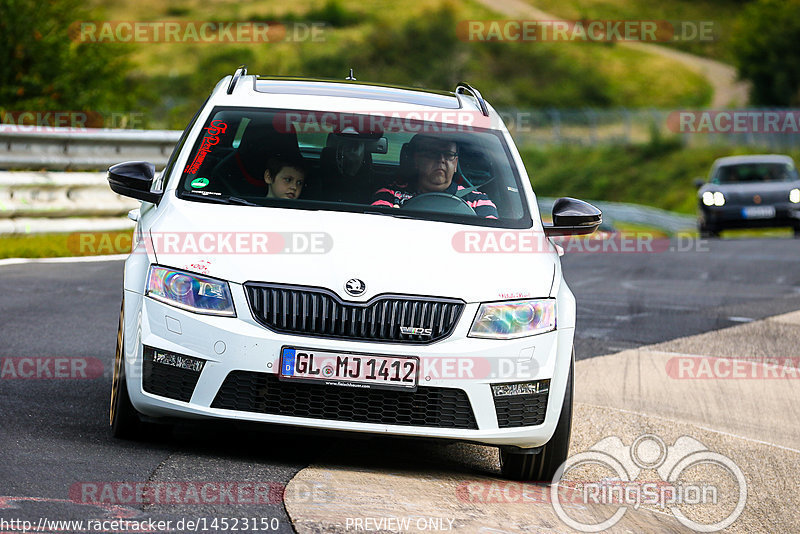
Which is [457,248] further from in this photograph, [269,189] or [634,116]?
[634,116]

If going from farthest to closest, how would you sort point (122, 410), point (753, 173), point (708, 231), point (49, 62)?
1. point (753, 173)
2. point (708, 231)
3. point (49, 62)
4. point (122, 410)

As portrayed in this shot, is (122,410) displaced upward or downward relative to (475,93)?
downward

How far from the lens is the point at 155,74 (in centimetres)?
8675

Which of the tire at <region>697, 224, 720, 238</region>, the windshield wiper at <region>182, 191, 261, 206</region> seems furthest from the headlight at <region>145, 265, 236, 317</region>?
the tire at <region>697, 224, 720, 238</region>

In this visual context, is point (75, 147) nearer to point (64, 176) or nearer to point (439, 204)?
point (64, 176)

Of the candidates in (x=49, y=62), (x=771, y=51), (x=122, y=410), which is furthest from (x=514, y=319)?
(x=771, y=51)

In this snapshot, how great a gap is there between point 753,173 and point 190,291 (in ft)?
72.9

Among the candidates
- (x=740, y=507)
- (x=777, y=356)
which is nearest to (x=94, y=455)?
(x=740, y=507)

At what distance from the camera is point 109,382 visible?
24.0 feet

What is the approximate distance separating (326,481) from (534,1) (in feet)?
399

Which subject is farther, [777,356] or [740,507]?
[777,356]

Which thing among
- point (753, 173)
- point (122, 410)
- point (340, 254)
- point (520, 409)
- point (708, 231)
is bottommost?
point (708, 231)

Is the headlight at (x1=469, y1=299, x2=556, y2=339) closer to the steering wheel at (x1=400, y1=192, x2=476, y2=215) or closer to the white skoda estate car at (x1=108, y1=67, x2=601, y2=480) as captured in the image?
the white skoda estate car at (x1=108, y1=67, x2=601, y2=480)

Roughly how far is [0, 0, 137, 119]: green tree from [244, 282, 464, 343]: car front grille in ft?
46.5
